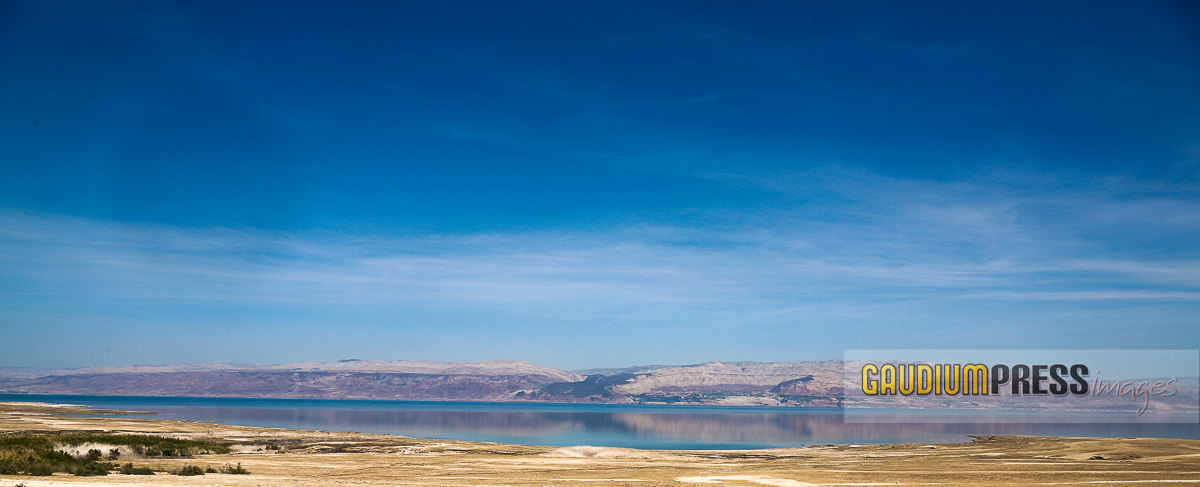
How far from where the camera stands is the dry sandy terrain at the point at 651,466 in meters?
26.4

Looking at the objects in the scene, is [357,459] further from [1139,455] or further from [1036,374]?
[1036,374]

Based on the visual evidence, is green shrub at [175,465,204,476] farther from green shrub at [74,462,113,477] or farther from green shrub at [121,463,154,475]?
green shrub at [74,462,113,477]

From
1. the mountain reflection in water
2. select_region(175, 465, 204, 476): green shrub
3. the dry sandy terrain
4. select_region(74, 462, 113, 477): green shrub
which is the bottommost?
the mountain reflection in water

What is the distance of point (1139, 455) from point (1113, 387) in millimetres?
17603

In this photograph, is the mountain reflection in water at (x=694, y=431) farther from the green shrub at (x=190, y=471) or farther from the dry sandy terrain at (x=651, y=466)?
the green shrub at (x=190, y=471)

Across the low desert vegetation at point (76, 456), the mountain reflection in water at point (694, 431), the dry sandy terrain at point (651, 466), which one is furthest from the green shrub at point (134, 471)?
the mountain reflection in water at point (694, 431)

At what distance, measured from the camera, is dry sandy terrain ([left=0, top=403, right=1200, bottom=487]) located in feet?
86.5

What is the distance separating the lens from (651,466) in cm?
3631

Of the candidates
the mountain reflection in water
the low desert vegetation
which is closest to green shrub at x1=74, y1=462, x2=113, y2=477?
the low desert vegetation

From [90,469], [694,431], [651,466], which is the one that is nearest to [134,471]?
[90,469]

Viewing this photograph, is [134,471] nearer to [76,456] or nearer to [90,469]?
[90,469]

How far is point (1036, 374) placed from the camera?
68188 millimetres

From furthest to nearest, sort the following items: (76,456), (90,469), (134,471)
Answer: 1. (76,456)
2. (134,471)
3. (90,469)

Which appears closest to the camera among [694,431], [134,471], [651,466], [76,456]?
[134,471]
